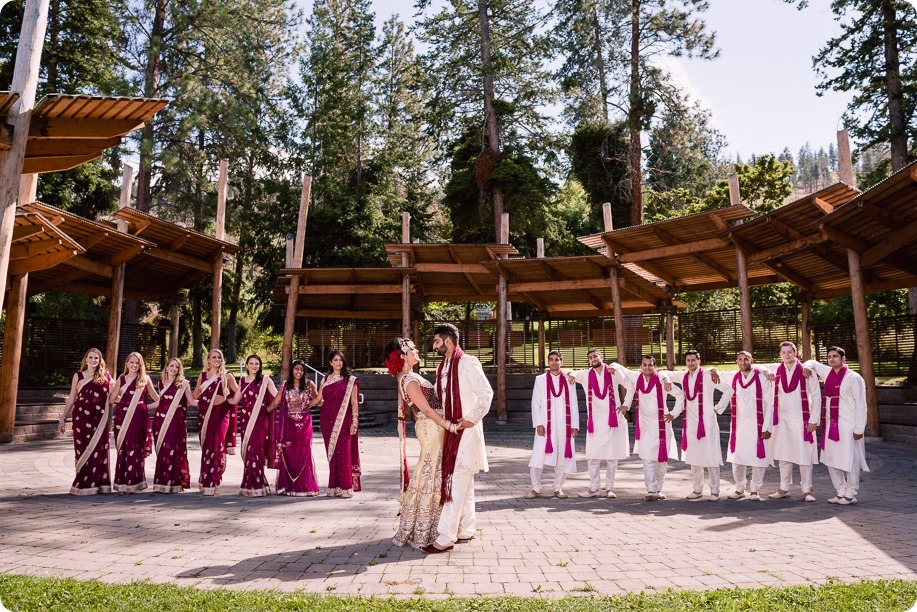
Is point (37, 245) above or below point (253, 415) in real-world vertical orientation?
above

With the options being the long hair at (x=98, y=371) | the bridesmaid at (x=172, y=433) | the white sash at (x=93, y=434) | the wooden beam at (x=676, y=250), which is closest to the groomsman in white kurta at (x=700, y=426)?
the bridesmaid at (x=172, y=433)

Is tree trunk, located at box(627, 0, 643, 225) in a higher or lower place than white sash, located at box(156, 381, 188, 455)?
higher

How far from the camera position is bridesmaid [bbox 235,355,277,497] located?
8367 mm

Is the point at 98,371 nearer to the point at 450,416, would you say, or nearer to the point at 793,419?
the point at 450,416

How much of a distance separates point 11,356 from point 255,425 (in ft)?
22.6

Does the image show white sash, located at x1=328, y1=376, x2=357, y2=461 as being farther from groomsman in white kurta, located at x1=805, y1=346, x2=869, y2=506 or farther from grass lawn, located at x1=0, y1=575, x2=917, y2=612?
groomsman in white kurta, located at x1=805, y1=346, x2=869, y2=506

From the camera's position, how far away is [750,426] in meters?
8.58

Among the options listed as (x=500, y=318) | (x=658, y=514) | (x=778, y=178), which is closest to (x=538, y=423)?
(x=658, y=514)

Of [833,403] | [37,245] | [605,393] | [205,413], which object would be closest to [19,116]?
[205,413]

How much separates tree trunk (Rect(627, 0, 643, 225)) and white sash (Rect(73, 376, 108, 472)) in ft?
66.9

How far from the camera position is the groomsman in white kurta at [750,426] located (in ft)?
27.5

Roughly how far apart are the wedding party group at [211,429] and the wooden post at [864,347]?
986 cm

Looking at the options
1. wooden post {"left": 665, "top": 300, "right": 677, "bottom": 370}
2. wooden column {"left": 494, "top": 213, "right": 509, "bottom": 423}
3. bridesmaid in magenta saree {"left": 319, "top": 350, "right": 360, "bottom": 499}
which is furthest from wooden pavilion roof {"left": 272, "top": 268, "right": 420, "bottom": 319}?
bridesmaid in magenta saree {"left": 319, "top": 350, "right": 360, "bottom": 499}

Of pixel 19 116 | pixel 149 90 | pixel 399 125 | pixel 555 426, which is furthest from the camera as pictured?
pixel 399 125
